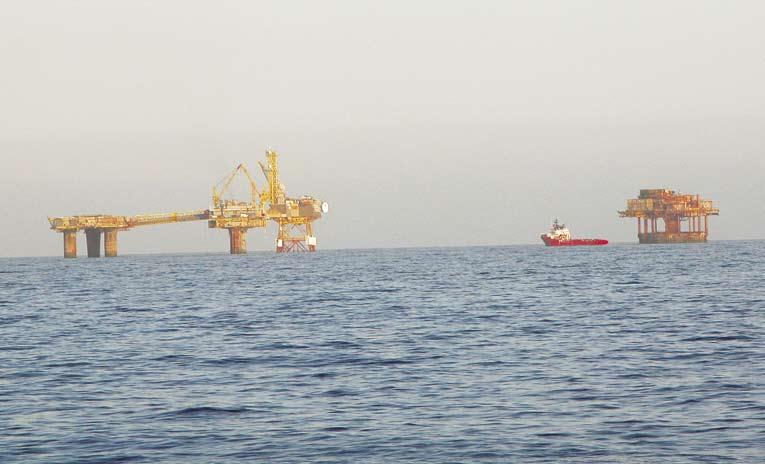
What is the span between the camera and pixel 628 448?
904 inches

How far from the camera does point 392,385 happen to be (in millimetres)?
32688

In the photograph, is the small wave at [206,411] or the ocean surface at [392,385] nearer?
the ocean surface at [392,385]

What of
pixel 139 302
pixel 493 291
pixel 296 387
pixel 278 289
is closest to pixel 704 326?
pixel 296 387

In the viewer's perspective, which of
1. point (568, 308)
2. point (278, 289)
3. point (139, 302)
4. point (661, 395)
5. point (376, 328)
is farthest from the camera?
point (278, 289)

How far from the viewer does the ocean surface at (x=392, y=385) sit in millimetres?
23719

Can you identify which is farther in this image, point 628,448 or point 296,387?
point 296,387

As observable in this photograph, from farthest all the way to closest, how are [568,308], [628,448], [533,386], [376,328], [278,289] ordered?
1. [278,289]
2. [568,308]
3. [376,328]
4. [533,386]
5. [628,448]

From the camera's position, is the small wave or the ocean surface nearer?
the ocean surface

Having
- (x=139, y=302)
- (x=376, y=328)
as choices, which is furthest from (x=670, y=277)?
(x=376, y=328)

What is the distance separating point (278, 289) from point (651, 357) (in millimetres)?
62930

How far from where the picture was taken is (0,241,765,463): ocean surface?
23719 millimetres

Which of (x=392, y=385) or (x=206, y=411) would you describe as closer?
(x=206, y=411)

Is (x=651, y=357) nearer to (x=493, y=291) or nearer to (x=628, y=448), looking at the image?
(x=628, y=448)

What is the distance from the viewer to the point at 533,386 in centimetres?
3169
